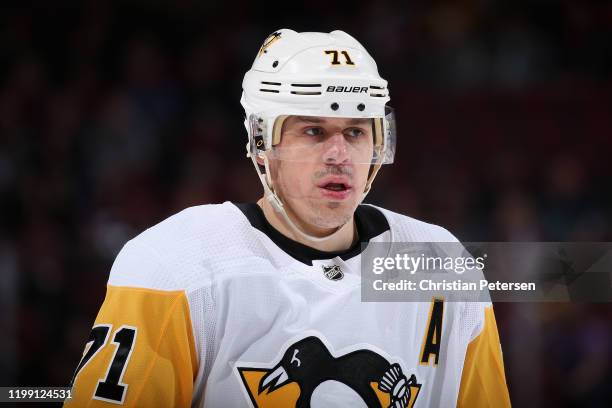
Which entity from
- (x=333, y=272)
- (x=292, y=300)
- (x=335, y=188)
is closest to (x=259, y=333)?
(x=292, y=300)

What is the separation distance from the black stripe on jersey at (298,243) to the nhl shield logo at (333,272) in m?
0.03

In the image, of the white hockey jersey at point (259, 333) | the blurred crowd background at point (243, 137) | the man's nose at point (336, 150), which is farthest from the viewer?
the blurred crowd background at point (243, 137)

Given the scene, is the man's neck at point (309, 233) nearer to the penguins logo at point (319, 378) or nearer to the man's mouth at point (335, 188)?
the man's mouth at point (335, 188)

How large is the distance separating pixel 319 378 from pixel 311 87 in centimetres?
69

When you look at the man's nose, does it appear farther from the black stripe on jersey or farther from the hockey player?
the black stripe on jersey

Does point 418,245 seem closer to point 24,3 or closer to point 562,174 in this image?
point 562,174

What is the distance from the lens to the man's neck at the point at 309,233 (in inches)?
94.0

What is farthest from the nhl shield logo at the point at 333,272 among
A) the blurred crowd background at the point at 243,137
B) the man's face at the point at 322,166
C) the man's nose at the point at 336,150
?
the blurred crowd background at the point at 243,137

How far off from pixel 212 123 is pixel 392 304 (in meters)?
3.03

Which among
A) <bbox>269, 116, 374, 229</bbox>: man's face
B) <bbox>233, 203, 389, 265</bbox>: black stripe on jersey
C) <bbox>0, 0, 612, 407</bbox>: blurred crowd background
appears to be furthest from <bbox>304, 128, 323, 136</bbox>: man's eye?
<bbox>0, 0, 612, 407</bbox>: blurred crowd background

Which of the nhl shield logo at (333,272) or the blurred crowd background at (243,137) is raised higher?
the blurred crowd background at (243,137)

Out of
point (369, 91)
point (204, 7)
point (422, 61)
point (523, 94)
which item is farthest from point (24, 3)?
point (369, 91)

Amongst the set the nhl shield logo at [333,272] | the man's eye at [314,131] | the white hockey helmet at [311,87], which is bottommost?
the nhl shield logo at [333,272]

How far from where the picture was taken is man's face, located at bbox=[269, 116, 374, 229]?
230cm
